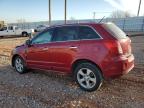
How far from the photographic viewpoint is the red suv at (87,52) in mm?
5820

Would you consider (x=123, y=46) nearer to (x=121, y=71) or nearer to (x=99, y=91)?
(x=121, y=71)

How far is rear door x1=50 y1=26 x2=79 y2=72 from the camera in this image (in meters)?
6.45

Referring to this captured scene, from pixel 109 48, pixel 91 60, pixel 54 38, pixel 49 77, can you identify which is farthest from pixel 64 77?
pixel 109 48

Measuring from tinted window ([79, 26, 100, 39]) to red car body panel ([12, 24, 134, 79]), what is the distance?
10 centimetres

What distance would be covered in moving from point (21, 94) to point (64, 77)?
1.93 metres

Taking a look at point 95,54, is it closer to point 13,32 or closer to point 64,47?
point 64,47

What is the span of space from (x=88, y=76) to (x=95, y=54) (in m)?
0.64

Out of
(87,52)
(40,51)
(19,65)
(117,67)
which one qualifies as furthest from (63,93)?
(19,65)

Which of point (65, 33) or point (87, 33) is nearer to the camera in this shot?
point (87, 33)

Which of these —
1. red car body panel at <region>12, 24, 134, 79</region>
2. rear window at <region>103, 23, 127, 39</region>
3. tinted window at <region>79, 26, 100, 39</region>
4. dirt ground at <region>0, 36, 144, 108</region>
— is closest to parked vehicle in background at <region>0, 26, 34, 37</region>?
dirt ground at <region>0, 36, 144, 108</region>

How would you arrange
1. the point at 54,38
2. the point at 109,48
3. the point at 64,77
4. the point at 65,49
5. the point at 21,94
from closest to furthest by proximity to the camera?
the point at 109,48 < the point at 21,94 < the point at 65,49 < the point at 54,38 < the point at 64,77

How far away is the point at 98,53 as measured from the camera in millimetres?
5898

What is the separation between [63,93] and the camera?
6.11m

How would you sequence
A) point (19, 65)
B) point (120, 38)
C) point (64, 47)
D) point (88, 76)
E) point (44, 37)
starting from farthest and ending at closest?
point (19, 65) < point (44, 37) < point (64, 47) < point (88, 76) < point (120, 38)
